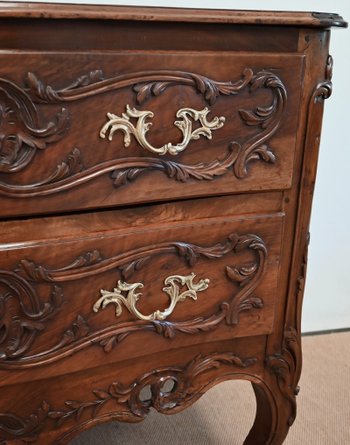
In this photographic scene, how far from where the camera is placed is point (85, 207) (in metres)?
0.78

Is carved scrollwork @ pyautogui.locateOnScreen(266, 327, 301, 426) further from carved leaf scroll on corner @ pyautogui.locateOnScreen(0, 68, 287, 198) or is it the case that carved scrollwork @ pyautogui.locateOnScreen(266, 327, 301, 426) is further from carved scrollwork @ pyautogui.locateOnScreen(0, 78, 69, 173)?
carved scrollwork @ pyautogui.locateOnScreen(0, 78, 69, 173)

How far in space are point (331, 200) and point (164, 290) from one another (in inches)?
36.1

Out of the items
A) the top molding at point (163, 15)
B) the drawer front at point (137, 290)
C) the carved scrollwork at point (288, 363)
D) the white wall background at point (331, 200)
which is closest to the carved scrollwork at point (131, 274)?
the drawer front at point (137, 290)

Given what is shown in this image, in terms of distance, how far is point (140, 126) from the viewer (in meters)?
0.76

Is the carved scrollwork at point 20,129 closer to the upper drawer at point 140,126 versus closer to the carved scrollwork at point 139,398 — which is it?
the upper drawer at point 140,126

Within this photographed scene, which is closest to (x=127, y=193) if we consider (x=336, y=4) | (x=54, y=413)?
(x=54, y=413)

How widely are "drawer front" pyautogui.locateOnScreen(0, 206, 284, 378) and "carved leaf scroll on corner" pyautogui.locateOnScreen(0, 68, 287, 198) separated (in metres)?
0.07

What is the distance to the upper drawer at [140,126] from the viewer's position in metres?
0.71

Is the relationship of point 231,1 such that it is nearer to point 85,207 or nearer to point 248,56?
point 248,56

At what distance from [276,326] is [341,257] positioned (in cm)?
79

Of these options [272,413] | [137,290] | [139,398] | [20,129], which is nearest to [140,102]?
[20,129]

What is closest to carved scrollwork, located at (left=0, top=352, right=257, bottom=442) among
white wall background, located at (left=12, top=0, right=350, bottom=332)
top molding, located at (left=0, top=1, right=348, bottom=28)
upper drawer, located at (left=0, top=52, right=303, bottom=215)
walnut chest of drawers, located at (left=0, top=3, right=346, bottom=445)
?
walnut chest of drawers, located at (left=0, top=3, right=346, bottom=445)

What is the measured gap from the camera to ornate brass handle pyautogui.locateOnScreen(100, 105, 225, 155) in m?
0.75

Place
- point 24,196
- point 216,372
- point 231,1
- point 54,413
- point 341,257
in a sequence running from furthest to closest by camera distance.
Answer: point 341,257
point 231,1
point 216,372
point 54,413
point 24,196
